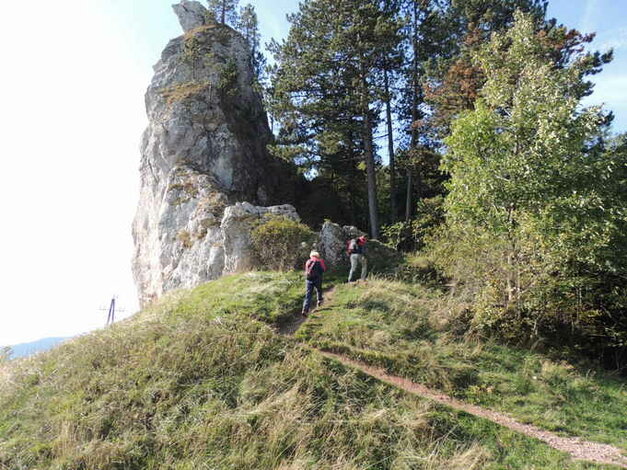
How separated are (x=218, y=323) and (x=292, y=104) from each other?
57.2 ft

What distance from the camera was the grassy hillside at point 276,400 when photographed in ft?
23.0

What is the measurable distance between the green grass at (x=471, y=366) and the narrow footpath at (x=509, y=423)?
0.66 feet

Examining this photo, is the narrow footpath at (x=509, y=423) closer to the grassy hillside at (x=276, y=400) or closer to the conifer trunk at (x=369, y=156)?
the grassy hillside at (x=276, y=400)

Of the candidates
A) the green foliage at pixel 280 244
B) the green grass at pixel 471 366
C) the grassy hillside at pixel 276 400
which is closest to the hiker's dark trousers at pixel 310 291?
the green grass at pixel 471 366

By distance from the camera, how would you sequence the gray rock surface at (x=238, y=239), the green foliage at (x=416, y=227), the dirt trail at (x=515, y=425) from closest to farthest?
1. the dirt trail at (x=515, y=425)
2. the gray rock surface at (x=238, y=239)
3. the green foliage at (x=416, y=227)

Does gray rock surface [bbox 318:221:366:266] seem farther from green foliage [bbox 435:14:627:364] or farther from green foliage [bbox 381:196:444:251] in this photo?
green foliage [bbox 435:14:627:364]

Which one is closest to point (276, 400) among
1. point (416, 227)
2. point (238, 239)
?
point (238, 239)

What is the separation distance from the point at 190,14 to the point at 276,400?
148 ft

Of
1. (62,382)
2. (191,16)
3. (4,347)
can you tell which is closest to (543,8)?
(62,382)

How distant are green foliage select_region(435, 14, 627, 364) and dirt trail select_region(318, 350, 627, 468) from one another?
3.66 metres

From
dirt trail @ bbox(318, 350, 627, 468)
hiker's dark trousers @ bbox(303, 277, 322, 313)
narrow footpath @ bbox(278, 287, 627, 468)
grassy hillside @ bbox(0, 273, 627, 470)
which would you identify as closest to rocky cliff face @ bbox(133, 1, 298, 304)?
hiker's dark trousers @ bbox(303, 277, 322, 313)

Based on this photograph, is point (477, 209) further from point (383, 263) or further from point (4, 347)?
point (4, 347)

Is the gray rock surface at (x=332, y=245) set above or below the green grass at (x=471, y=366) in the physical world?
above

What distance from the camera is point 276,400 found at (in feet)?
26.6
